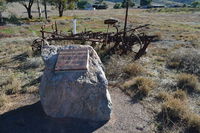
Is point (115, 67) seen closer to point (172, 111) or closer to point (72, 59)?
point (72, 59)

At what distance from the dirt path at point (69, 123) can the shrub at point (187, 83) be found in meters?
2.27

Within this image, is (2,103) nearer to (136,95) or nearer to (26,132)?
(26,132)

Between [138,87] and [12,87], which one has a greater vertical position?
[138,87]

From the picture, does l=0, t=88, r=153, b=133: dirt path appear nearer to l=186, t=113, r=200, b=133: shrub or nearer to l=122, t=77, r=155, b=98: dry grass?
l=122, t=77, r=155, b=98: dry grass

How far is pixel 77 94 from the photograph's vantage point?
634cm

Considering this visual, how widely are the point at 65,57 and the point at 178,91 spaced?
3757 mm

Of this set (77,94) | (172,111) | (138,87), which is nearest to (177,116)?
(172,111)

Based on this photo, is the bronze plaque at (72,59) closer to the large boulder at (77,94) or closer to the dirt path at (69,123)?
the large boulder at (77,94)

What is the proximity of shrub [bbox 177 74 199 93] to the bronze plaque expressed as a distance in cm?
382

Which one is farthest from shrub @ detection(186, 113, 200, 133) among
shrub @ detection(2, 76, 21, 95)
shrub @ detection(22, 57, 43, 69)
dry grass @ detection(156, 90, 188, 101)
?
shrub @ detection(22, 57, 43, 69)

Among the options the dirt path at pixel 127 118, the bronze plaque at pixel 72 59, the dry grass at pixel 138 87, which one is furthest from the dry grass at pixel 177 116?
the bronze plaque at pixel 72 59

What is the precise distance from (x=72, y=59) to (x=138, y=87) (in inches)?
103

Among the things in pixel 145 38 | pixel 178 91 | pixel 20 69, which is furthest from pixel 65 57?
pixel 145 38

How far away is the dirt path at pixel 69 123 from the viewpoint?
20.2 ft
